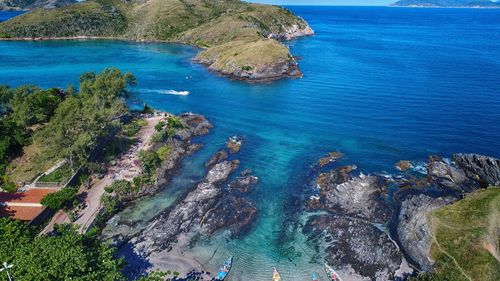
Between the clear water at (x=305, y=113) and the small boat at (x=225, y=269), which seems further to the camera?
the clear water at (x=305, y=113)

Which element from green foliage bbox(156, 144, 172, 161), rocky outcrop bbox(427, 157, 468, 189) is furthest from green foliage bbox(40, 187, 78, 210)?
rocky outcrop bbox(427, 157, 468, 189)

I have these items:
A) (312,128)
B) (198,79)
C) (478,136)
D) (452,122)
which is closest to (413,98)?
(452,122)

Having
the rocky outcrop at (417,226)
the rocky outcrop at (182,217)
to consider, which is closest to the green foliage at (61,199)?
the rocky outcrop at (182,217)

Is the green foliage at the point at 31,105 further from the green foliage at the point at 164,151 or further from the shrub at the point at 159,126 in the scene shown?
the green foliage at the point at 164,151

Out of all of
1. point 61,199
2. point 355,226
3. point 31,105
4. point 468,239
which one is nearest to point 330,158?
point 355,226

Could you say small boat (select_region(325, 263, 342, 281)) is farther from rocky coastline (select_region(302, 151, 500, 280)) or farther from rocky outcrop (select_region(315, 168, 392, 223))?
rocky outcrop (select_region(315, 168, 392, 223))

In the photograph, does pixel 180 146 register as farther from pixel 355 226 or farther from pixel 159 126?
pixel 355 226
